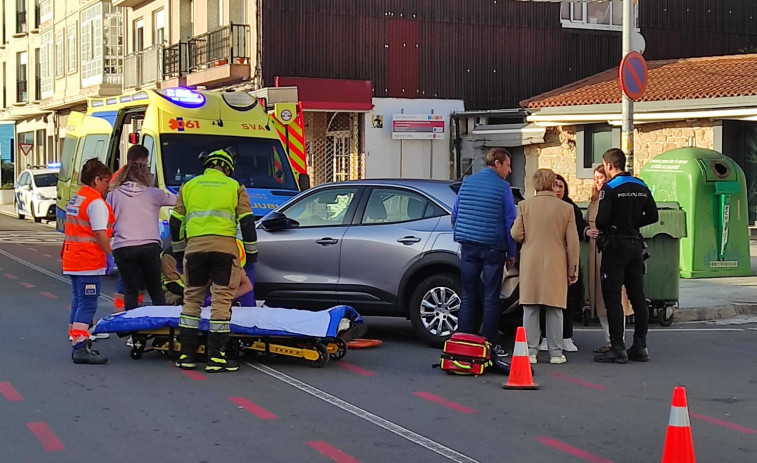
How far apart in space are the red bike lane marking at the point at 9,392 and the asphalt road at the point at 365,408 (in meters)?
0.02

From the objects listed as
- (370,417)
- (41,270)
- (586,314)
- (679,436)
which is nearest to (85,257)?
(370,417)

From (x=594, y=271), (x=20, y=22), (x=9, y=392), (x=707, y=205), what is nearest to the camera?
(x=9, y=392)

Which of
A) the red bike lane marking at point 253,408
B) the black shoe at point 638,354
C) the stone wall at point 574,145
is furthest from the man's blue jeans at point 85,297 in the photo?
the stone wall at point 574,145

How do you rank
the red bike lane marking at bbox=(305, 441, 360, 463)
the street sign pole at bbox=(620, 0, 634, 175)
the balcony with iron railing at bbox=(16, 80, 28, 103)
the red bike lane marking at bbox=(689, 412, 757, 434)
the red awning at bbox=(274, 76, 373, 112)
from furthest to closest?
the balcony with iron railing at bbox=(16, 80, 28, 103) → the red awning at bbox=(274, 76, 373, 112) → the street sign pole at bbox=(620, 0, 634, 175) → the red bike lane marking at bbox=(689, 412, 757, 434) → the red bike lane marking at bbox=(305, 441, 360, 463)

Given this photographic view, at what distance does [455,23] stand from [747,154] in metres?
10.1

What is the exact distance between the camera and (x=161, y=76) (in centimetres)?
3359

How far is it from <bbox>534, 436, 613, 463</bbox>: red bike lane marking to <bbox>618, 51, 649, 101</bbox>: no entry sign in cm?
780

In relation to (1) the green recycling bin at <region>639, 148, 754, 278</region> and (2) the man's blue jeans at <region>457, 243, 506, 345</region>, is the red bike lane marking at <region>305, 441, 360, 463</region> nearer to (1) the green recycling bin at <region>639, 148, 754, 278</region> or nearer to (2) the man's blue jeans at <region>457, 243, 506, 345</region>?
(2) the man's blue jeans at <region>457, 243, 506, 345</region>

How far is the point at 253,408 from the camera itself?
7.74 metres

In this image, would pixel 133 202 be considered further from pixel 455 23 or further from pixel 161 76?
pixel 161 76

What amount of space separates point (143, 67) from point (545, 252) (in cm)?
2779

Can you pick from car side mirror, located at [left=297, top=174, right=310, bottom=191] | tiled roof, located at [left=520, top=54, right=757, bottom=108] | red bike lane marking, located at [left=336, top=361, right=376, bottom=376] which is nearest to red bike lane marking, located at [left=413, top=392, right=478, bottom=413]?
red bike lane marking, located at [left=336, top=361, right=376, bottom=376]

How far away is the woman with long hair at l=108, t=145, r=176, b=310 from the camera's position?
33.0 ft

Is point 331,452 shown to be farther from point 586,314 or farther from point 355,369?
point 586,314
